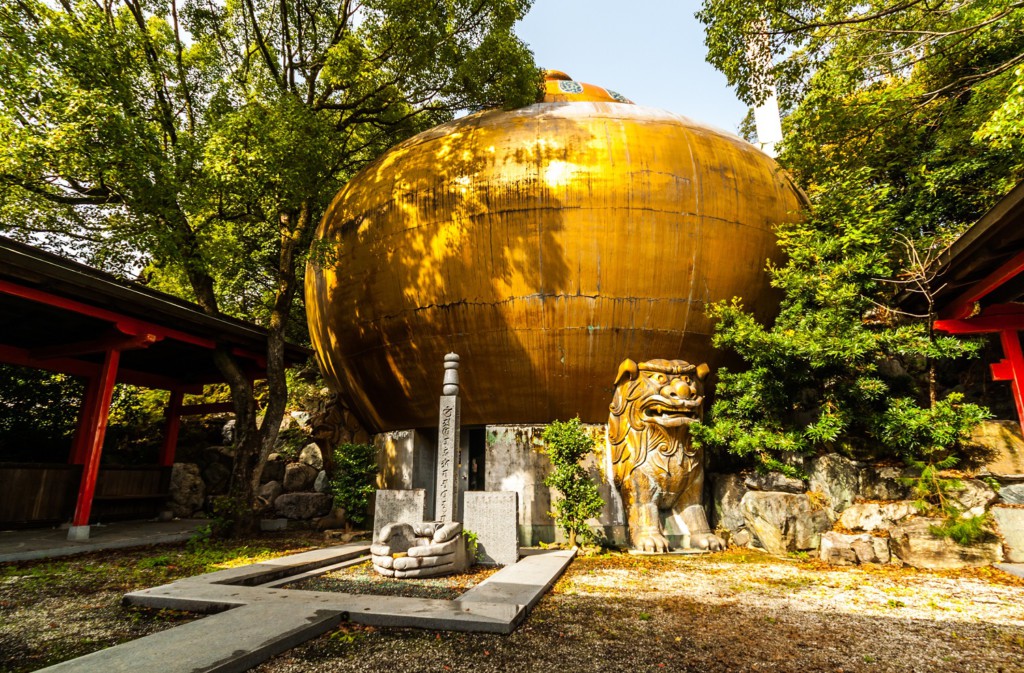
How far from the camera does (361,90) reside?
39.4 ft

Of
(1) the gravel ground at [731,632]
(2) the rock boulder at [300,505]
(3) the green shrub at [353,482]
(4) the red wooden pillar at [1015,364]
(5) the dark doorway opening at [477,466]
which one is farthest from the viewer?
(5) the dark doorway opening at [477,466]

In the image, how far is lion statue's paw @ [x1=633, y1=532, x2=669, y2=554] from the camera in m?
8.02

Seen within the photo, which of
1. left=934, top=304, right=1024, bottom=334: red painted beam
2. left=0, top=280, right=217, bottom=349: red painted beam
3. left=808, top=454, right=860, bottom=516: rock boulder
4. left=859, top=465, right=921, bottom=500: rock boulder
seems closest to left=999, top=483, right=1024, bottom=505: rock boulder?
left=859, top=465, right=921, bottom=500: rock boulder

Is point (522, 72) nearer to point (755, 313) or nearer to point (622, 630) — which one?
point (755, 313)

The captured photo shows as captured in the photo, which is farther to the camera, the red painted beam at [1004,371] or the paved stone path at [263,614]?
the red painted beam at [1004,371]

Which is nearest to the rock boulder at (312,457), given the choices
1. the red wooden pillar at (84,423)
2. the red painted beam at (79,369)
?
the red painted beam at (79,369)

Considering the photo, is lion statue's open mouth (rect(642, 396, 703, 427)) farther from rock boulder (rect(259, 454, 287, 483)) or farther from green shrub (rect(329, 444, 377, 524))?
rock boulder (rect(259, 454, 287, 483))

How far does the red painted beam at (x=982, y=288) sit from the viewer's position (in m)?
6.71

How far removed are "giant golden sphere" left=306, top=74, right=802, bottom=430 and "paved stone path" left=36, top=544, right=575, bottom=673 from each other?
13.0 feet

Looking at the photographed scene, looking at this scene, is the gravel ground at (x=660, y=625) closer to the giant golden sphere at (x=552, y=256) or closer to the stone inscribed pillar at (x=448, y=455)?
the stone inscribed pillar at (x=448, y=455)

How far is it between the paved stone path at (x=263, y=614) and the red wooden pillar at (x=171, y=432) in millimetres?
8119

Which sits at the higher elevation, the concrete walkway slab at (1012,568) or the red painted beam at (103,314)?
the red painted beam at (103,314)

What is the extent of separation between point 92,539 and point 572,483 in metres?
7.80

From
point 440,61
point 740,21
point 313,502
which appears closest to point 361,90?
point 440,61
